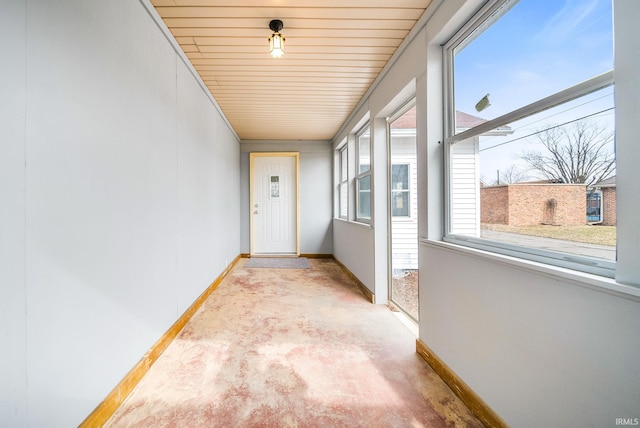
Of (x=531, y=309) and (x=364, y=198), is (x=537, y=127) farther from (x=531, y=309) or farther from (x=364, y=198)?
(x=364, y=198)

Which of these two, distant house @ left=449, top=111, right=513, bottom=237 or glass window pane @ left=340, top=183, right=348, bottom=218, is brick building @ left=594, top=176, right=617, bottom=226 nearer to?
distant house @ left=449, top=111, right=513, bottom=237

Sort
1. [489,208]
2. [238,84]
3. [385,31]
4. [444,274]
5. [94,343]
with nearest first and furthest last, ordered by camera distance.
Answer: [94,343] → [489,208] → [444,274] → [385,31] → [238,84]

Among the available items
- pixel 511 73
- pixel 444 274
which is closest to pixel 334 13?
pixel 511 73

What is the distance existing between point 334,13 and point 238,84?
1.49 m

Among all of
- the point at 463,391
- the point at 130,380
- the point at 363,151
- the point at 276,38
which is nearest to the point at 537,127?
the point at 463,391

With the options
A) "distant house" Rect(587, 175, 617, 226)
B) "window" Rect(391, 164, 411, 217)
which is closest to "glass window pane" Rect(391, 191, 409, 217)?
"window" Rect(391, 164, 411, 217)

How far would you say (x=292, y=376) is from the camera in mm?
1693

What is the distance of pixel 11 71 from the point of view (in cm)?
89

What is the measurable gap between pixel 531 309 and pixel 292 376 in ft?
4.48

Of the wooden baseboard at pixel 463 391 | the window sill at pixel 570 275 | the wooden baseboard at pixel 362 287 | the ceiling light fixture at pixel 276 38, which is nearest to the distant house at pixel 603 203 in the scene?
the window sill at pixel 570 275

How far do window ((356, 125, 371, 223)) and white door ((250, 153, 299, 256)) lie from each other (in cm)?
190

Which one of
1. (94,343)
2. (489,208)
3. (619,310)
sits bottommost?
(94,343)

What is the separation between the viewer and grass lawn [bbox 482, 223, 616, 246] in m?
0.94

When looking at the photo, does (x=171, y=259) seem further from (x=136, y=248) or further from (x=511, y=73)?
(x=511, y=73)
